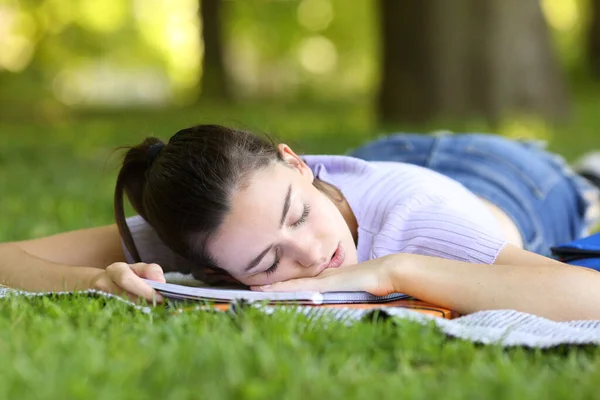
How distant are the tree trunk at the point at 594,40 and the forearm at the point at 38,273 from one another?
1474 centimetres

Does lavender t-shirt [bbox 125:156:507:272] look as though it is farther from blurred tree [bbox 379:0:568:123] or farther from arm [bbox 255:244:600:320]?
blurred tree [bbox 379:0:568:123]

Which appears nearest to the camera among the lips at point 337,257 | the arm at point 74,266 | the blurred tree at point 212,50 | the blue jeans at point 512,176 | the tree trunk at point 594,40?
the arm at point 74,266

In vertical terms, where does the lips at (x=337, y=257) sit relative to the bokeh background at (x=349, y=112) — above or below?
above

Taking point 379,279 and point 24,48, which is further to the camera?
point 24,48

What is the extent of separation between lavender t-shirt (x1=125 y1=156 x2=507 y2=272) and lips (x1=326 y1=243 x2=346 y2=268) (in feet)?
0.58

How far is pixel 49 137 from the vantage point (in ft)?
31.2

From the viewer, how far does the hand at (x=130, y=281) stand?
8.48 feet

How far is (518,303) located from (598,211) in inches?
87.9

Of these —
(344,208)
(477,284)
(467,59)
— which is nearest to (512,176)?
(344,208)

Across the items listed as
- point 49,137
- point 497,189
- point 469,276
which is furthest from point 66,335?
point 49,137

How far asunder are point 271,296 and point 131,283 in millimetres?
475

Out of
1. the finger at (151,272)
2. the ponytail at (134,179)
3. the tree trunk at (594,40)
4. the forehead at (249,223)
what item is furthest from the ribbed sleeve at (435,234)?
the tree trunk at (594,40)

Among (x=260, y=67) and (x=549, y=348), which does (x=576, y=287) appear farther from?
(x=260, y=67)

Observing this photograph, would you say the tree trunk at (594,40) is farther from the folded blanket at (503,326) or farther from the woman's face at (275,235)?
the folded blanket at (503,326)
